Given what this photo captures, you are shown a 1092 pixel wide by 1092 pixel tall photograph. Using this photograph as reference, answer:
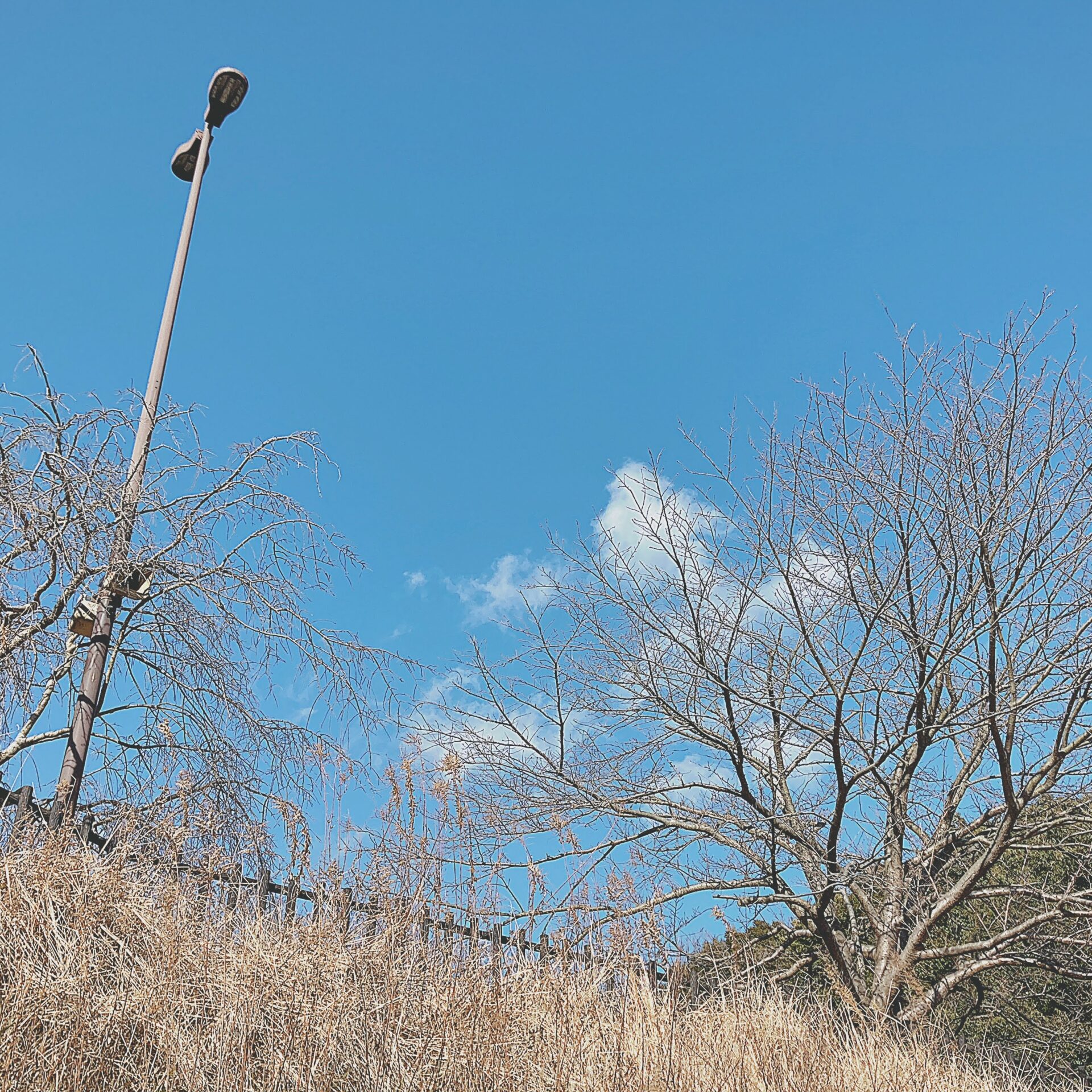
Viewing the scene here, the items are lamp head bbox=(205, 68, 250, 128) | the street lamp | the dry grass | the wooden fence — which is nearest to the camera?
the dry grass

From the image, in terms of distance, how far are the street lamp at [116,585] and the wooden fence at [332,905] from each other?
0.17m

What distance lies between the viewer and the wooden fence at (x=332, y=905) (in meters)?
4.68

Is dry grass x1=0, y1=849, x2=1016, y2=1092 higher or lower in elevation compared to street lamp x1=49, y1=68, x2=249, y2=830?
lower

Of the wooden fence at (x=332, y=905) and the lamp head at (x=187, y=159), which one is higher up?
the lamp head at (x=187, y=159)

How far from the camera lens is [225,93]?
24.6 ft

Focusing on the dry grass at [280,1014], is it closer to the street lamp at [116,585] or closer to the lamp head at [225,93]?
the street lamp at [116,585]

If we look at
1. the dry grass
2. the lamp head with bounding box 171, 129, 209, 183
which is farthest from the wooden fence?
the lamp head with bounding box 171, 129, 209, 183

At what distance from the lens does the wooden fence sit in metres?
4.68

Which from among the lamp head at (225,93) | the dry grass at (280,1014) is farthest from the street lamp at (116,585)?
the dry grass at (280,1014)

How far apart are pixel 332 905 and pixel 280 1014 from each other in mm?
618

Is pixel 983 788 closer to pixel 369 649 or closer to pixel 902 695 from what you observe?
pixel 902 695

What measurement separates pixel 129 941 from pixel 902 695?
567 centimetres

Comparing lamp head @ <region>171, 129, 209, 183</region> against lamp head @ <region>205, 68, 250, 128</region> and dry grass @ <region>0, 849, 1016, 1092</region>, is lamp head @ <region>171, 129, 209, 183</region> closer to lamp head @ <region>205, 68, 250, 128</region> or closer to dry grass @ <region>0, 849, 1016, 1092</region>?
lamp head @ <region>205, 68, 250, 128</region>

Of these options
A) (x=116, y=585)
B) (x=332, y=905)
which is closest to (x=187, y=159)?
(x=116, y=585)
